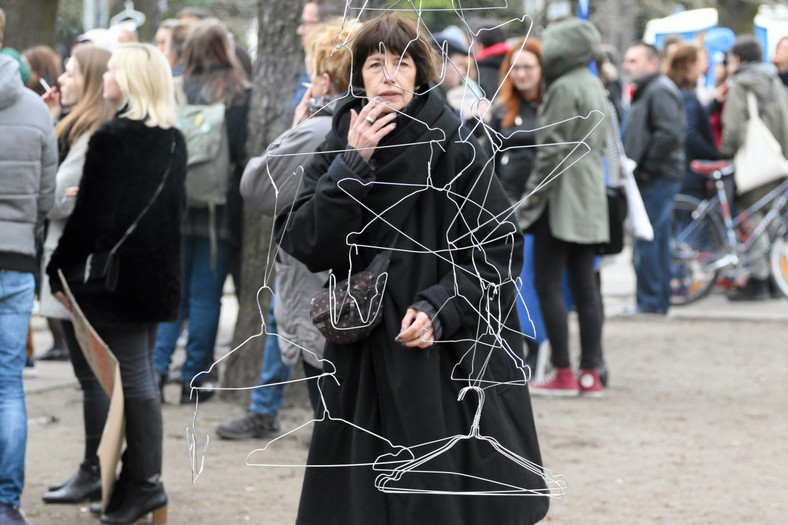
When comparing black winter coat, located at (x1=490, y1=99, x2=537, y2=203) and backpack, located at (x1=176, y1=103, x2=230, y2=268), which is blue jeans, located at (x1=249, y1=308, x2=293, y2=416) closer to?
backpack, located at (x1=176, y1=103, x2=230, y2=268)

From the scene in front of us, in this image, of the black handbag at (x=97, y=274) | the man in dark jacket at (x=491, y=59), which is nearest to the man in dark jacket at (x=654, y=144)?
the man in dark jacket at (x=491, y=59)

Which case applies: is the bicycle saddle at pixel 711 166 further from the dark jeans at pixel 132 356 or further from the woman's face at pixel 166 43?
the dark jeans at pixel 132 356

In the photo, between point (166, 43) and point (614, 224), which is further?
point (166, 43)

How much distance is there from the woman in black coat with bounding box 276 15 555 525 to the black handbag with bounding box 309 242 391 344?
4 cm

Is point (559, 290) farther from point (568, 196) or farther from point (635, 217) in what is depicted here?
point (635, 217)

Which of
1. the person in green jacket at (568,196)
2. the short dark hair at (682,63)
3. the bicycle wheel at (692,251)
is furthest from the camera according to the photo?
the bicycle wheel at (692,251)

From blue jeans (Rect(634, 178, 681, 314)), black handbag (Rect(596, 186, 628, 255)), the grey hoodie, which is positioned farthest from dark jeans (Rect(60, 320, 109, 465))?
blue jeans (Rect(634, 178, 681, 314))

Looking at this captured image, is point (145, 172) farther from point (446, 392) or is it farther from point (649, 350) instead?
point (649, 350)

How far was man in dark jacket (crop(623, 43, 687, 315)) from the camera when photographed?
956 centimetres

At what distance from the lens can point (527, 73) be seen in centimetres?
721

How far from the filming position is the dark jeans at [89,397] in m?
5.04

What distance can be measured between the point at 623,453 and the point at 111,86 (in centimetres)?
303

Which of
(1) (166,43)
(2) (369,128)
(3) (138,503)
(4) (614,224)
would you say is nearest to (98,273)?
(3) (138,503)

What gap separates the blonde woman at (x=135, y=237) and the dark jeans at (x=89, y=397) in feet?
1.04
